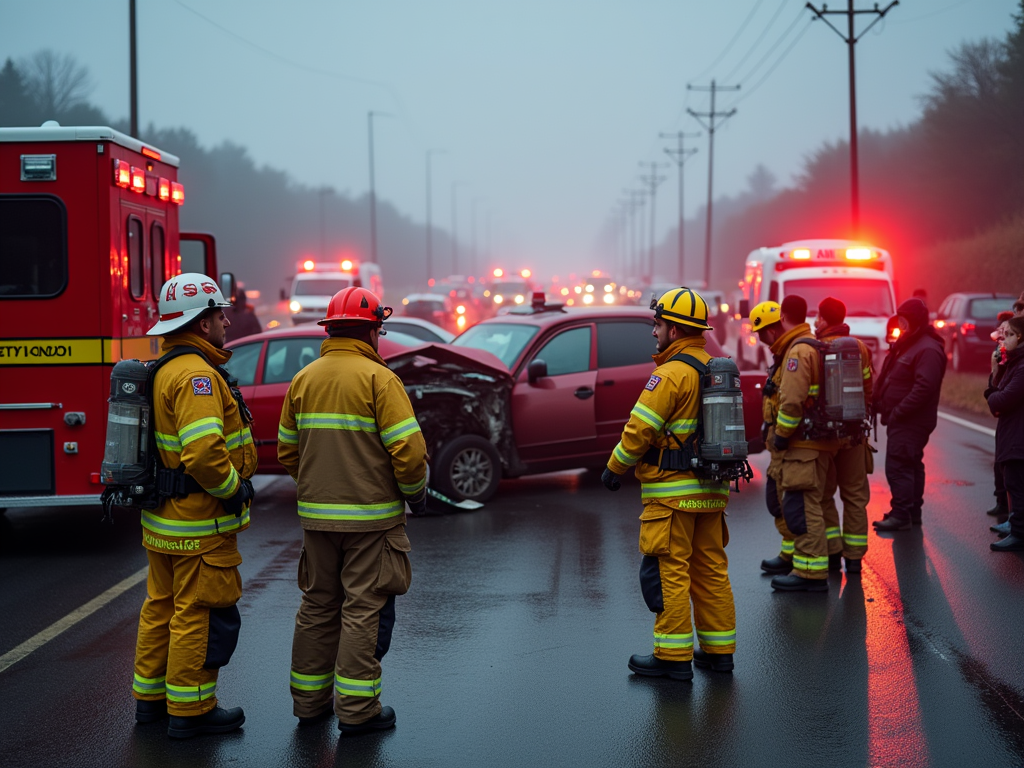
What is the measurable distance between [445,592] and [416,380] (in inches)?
128

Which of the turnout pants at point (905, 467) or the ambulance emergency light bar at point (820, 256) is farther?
the ambulance emergency light bar at point (820, 256)

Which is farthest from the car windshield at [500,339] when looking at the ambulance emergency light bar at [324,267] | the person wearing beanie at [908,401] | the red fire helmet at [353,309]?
the ambulance emergency light bar at [324,267]

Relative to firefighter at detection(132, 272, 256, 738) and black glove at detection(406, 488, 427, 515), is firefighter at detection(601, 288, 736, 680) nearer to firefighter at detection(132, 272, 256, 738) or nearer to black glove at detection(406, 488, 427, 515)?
black glove at detection(406, 488, 427, 515)

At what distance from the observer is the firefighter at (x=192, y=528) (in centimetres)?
491

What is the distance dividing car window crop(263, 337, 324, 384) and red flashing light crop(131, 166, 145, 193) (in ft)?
7.88

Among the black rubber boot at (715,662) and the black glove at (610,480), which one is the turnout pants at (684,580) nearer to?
the black rubber boot at (715,662)

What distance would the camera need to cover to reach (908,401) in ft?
29.5

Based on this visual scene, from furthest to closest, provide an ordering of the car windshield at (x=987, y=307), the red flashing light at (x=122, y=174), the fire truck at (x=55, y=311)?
the car windshield at (x=987, y=307), the red flashing light at (x=122, y=174), the fire truck at (x=55, y=311)

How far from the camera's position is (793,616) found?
6855mm

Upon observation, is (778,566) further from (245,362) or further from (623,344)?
(245,362)

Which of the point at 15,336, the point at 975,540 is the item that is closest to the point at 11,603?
the point at 15,336

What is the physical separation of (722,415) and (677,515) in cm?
54

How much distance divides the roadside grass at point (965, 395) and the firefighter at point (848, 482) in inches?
415

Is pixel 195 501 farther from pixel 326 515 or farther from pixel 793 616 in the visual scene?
pixel 793 616
